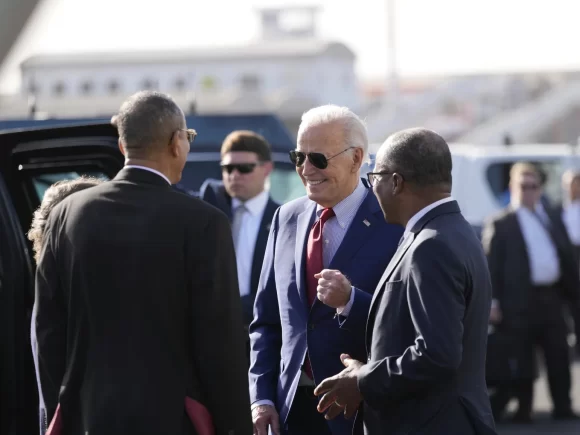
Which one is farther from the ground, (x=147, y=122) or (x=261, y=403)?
(x=147, y=122)

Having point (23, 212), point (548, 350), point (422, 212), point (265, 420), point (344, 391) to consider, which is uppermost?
point (422, 212)

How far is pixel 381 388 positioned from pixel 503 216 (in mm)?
6107

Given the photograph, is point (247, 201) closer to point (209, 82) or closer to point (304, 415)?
point (304, 415)

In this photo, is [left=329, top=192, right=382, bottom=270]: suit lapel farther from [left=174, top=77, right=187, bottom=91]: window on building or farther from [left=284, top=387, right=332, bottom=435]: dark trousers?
[left=174, top=77, right=187, bottom=91]: window on building

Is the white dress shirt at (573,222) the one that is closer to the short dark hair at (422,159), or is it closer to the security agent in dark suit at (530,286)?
the security agent in dark suit at (530,286)

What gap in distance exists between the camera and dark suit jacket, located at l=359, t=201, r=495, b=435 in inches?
149

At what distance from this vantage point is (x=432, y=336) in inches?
148

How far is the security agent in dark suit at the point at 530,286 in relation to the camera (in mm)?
9648

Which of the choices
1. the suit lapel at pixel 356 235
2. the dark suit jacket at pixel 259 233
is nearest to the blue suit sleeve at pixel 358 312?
the suit lapel at pixel 356 235

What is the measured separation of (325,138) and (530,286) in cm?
541

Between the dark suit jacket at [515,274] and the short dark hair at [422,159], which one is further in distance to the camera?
the dark suit jacket at [515,274]

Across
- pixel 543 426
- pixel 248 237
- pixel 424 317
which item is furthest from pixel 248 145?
pixel 543 426

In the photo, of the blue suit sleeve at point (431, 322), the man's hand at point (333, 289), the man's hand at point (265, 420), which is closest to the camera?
the blue suit sleeve at point (431, 322)

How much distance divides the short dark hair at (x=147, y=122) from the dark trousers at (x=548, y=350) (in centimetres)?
610
